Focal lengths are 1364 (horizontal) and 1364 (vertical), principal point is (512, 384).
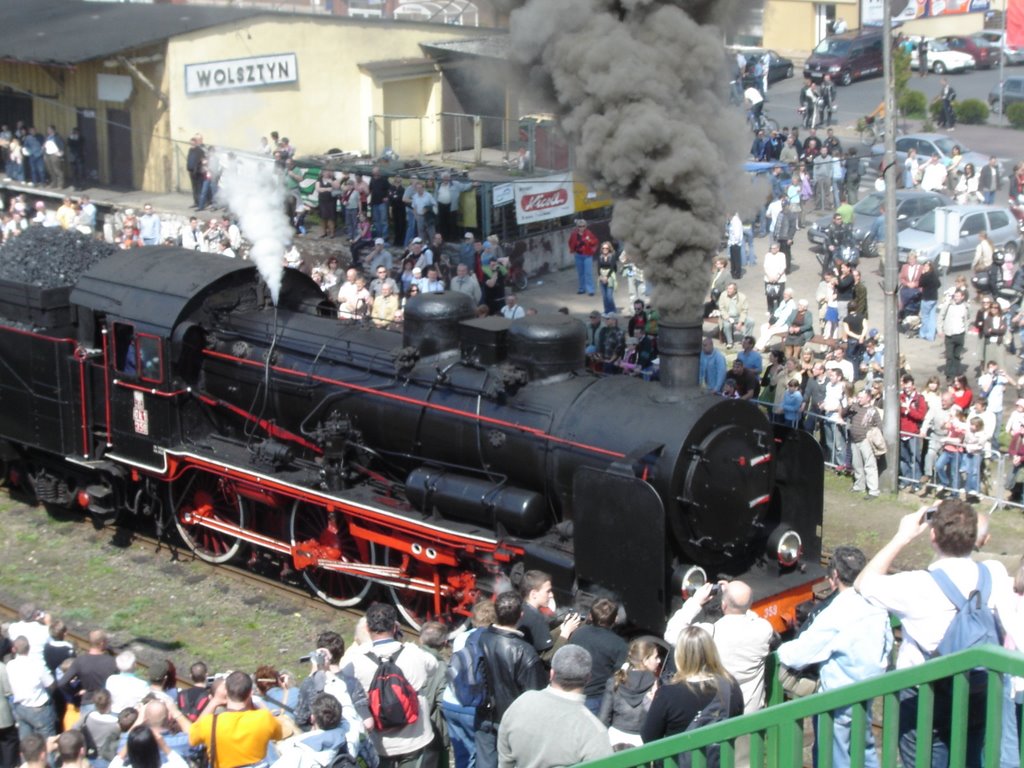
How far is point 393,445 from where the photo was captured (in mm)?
11492

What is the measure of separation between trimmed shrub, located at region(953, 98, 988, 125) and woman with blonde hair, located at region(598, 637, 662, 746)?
104ft

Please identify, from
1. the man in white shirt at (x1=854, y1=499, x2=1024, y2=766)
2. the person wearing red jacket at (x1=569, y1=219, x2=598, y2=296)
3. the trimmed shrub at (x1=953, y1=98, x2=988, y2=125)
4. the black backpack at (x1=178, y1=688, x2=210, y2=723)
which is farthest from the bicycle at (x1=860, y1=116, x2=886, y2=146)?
the man in white shirt at (x1=854, y1=499, x2=1024, y2=766)

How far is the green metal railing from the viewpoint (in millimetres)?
5055

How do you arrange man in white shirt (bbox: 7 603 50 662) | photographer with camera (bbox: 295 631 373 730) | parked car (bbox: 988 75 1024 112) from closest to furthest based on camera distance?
1. photographer with camera (bbox: 295 631 373 730)
2. man in white shirt (bbox: 7 603 50 662)
3. parked car (bbox: 988 75 1024 112)

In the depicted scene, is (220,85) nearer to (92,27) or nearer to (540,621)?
(92,27)

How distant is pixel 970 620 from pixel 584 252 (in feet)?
54.2

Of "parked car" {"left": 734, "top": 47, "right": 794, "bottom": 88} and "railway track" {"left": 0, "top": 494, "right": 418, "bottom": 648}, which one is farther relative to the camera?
"parked car" {"left": 734, "top": 47, "right": 794, "bottom": 88}

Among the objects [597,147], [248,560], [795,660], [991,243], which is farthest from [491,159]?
[795,660]

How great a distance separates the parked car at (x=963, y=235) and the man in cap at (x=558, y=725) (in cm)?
1729

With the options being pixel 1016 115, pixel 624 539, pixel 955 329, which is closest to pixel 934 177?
pixel 955 329

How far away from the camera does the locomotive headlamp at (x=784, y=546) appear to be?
10297mm

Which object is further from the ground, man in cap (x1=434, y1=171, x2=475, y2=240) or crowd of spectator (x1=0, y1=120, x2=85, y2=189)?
crowd of spectator (x1=0, y1=120, x2=85, y2=189)

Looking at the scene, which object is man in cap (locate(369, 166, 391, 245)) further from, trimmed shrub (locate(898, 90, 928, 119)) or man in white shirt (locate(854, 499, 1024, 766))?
trimmed shrub (locate(898, 90, 928, 119))

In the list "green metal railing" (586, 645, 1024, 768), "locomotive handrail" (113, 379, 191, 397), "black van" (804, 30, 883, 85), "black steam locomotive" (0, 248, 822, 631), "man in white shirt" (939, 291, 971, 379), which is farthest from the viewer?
"black van" (804, 30, 883, 85)
